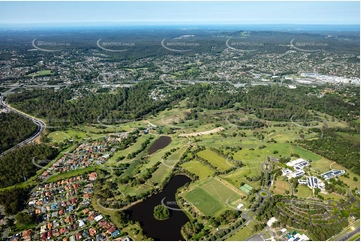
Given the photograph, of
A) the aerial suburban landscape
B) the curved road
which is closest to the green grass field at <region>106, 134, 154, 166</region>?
the aerial suburban landscape

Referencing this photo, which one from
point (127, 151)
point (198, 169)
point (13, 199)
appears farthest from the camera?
point (127, 151)

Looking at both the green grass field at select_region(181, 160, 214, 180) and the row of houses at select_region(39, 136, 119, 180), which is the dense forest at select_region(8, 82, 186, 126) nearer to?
the row of houses at select_region(39, 136, 119, 180)

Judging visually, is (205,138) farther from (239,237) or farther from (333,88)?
(333,88)

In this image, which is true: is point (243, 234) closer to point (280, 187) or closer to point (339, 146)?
point (280, 187)

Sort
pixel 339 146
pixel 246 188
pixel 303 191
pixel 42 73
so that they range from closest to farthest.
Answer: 1. pixel 303 191
2. pixel 246 188
3. pixel 339 146
4. pixel 42 73

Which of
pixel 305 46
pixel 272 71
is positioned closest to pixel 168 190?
pixel 272 71

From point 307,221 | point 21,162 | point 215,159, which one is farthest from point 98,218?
point 307,221
